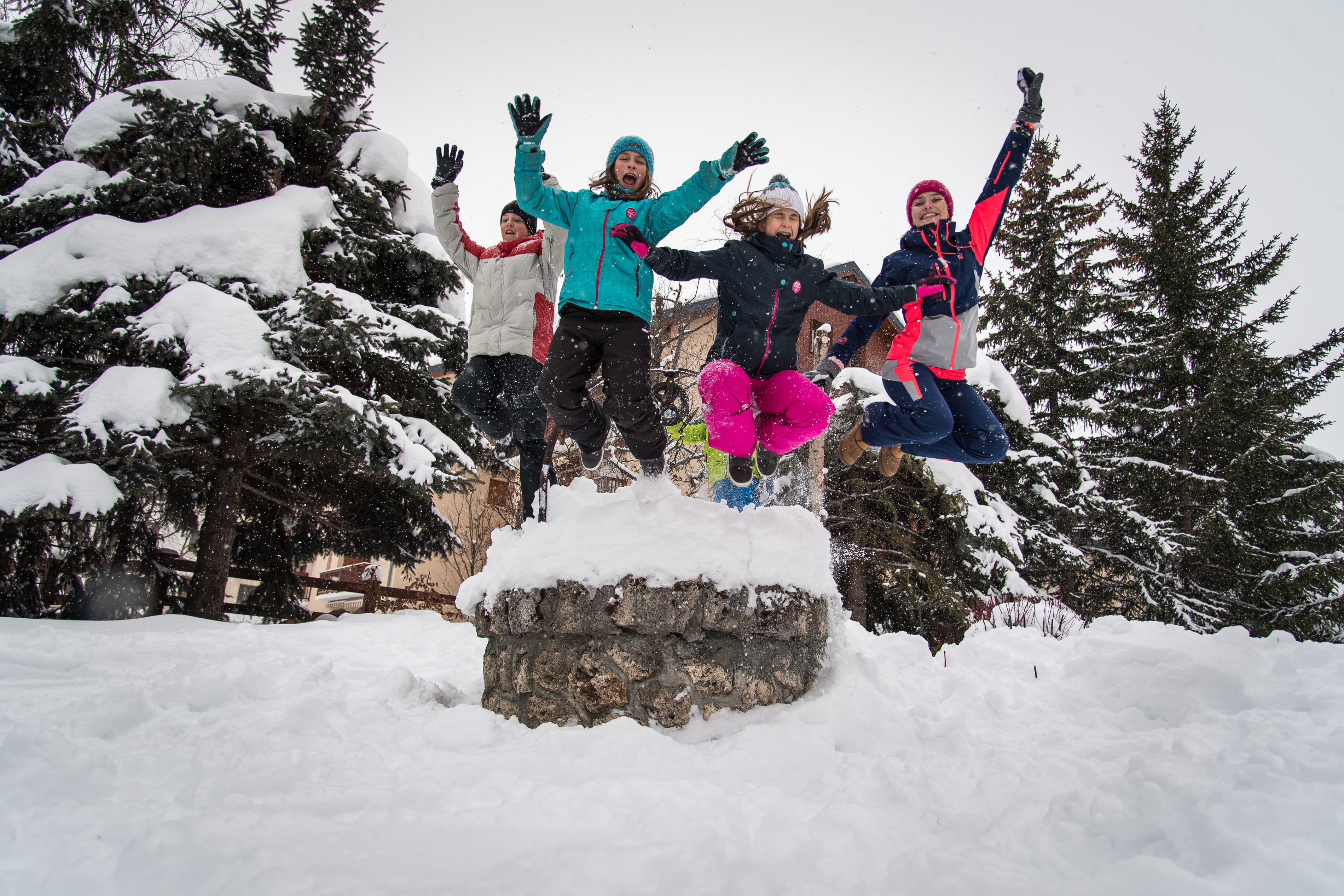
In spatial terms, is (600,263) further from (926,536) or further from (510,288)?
(926,536)

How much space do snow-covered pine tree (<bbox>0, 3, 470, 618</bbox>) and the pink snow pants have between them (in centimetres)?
412

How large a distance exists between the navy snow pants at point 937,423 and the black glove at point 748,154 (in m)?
1.36

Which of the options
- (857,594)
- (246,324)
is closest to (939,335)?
(246,324)

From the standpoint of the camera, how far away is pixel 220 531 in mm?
6762

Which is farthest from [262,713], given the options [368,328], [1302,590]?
[1302,590]

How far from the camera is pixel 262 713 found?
2650 mm

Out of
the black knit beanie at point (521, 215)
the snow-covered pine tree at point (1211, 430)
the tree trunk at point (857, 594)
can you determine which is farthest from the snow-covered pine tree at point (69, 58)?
the snow-covered pine tree at point (1211, 430)

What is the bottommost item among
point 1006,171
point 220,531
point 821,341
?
point 220,531

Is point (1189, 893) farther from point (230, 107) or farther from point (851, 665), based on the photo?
point (230, 107)

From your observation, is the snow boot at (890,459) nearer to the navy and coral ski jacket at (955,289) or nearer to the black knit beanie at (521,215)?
the navy and coral ski jacket at (955,289)

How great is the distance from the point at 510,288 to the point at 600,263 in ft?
2.76

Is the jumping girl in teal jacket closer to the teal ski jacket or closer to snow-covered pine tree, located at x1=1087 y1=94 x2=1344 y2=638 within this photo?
the teal ski jacket

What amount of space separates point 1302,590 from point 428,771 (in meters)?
14.0

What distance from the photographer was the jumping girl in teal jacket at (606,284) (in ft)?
9.53
